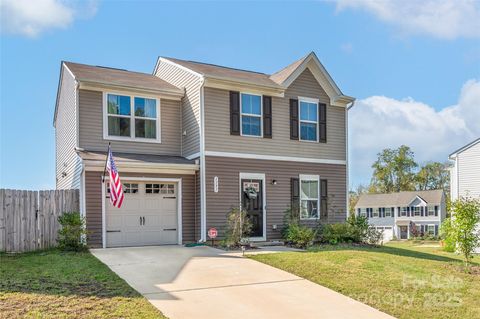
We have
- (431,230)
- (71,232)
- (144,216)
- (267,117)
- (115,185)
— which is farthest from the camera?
(431,230)

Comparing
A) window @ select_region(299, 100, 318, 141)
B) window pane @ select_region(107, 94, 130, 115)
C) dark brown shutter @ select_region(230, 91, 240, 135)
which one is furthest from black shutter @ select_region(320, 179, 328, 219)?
window pane @ select_region(107, 94, 130, 115)

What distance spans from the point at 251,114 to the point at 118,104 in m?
4.62

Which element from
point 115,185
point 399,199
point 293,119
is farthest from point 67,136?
point 399,199

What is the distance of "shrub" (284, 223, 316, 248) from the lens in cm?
1430

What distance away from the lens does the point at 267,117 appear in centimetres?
1595

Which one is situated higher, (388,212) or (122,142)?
(122,142)

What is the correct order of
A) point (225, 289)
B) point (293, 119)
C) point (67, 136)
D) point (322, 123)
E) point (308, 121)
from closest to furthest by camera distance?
point (225, 289), point (67, 136), point (293, 119), point (308, 121), point (322, 123)

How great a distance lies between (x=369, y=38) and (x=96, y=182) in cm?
1114

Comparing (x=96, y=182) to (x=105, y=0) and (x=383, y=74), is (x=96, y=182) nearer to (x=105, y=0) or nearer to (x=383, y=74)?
(x=105, y=0)

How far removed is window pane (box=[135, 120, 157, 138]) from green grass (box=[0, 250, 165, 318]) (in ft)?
18.6

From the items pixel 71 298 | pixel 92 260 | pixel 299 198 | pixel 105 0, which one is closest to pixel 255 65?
pixel 299 198

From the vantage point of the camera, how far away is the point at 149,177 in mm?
14117

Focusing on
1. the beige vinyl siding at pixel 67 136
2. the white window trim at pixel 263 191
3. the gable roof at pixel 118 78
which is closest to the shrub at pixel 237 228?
the white window trim at pixel 263 191

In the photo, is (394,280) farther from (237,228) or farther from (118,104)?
(118,104)
